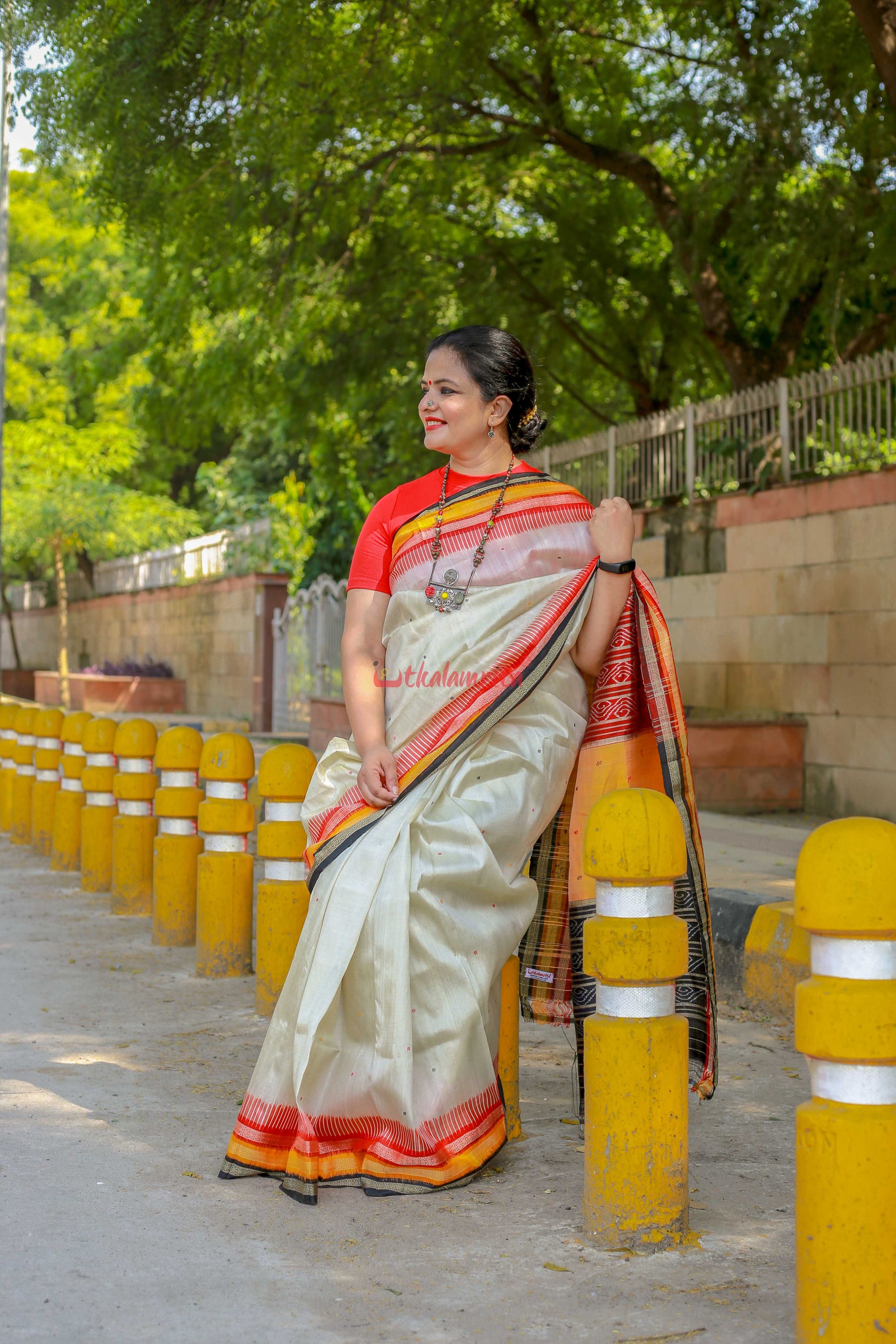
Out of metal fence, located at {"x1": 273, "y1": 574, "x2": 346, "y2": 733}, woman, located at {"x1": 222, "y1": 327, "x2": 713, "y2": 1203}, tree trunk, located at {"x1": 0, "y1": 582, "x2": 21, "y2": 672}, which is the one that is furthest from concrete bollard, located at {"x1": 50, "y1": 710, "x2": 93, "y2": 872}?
tree trunk, located at {"x1": 0, "y1": 582, "x2": 21, "y2": 672}

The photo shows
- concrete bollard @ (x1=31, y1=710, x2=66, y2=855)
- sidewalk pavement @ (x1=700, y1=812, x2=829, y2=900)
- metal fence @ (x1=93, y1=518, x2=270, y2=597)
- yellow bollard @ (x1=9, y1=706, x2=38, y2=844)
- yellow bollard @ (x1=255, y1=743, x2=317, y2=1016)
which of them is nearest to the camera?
yellow bollard @ (x1=255, y1=743, x2=317, y2=1016)

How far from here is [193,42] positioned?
348 inches

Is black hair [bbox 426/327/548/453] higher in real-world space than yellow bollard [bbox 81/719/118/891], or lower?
higher

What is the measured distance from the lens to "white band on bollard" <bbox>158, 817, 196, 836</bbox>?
5.99 metres

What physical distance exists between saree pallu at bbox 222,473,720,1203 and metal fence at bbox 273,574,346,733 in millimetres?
11687

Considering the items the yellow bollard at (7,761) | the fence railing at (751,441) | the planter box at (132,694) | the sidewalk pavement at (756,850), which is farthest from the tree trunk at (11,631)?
the sidewalk pavement at (756,850)

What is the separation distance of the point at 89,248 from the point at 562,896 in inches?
1143

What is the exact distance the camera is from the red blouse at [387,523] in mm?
3518

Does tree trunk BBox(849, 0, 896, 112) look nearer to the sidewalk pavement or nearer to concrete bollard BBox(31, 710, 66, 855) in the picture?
the sidewalk pavement

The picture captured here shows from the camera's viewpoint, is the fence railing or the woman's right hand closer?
the woman's right hand

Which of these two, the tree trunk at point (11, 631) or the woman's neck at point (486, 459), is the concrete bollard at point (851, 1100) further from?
the tree trunk at point (11, 631)

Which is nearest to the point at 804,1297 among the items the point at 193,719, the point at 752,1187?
the point at 752,1187

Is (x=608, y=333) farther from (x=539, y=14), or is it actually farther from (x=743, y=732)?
(x=743, y=732)

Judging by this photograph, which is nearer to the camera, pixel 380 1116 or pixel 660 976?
pixel 660 976
